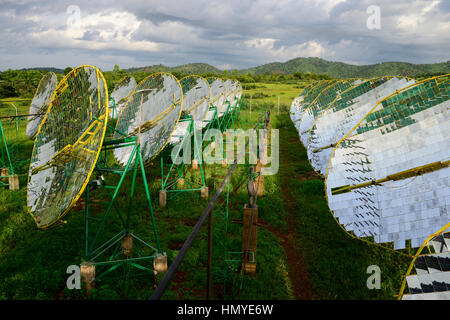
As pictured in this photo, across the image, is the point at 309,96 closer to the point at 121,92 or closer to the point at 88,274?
the point at 121,92

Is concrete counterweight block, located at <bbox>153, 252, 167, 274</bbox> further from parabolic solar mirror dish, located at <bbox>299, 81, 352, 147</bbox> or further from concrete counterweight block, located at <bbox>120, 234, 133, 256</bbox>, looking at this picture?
parabolic solar mirror dish, located at <bbox>299, 81, 352, 147</bbox>

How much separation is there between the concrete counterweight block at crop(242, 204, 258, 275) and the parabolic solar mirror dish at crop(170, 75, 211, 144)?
6.12 meters

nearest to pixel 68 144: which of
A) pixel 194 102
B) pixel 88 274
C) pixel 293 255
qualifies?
pixel 88 274

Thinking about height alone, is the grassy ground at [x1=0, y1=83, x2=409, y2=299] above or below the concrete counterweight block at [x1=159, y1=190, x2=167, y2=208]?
below

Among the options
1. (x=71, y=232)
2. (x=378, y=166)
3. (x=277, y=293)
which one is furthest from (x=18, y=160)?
(x=378, y=166)

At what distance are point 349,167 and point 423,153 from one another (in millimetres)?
1592

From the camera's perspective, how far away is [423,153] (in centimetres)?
671

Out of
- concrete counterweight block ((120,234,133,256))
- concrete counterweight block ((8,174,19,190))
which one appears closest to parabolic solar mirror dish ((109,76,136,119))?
concrete counterweight block ((8,174,19,190))

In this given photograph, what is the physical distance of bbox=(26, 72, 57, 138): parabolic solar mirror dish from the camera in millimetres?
15570

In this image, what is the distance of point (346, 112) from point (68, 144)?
11028mm

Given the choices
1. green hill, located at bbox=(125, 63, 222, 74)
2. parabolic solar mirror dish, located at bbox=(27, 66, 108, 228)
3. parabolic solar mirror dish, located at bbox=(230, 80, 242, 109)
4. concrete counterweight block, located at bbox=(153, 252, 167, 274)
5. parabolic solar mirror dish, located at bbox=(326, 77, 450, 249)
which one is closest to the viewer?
parabolic solar mirror dish, located at bbox=(27, 66, 108, 228)

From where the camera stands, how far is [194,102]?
14.7m

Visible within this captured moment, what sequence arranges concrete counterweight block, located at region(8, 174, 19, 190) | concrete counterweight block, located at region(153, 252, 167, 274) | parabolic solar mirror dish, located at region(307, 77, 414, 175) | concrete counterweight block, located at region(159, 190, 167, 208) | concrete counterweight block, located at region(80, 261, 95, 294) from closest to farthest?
concrete counterweight block, located at region(80, 261, 95, 294) → concrete counterweight block, located at region(153, 252, 167, 274) → concrete counterweight block, located at region(159, 190, 167, 208) → parabolic solar mirror dish, located at region(307, 77, 414, 175) → concrete counterweight block, located at region(8, 174, 19, 190)

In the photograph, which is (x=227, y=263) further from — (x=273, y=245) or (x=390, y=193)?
(x=390, y=193)
